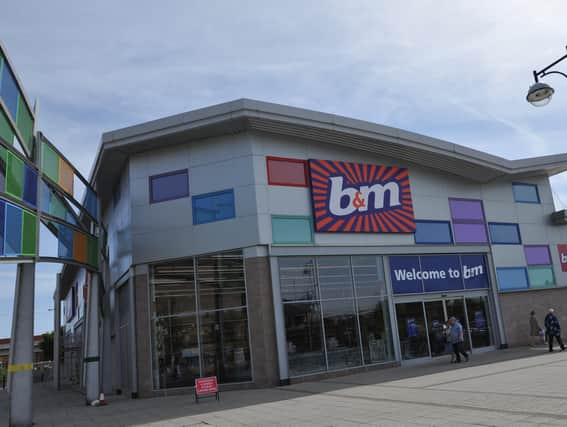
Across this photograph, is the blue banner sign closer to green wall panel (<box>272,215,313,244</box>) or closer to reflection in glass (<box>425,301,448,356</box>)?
reflection in glass (<box>425,301,448,356</box>)

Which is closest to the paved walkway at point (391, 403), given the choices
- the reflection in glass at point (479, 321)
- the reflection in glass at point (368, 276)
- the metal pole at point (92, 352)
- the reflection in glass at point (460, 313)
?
the metal pole at point (92, 352)

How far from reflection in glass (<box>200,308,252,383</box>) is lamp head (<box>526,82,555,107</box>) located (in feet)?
33.3

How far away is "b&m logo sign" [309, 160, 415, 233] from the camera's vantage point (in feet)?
59.9

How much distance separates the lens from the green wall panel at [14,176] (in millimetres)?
11805

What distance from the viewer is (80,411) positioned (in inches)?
595

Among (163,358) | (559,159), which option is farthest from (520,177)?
(163,358)

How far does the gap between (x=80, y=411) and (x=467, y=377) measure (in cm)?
1100

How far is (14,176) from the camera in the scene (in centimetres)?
1206

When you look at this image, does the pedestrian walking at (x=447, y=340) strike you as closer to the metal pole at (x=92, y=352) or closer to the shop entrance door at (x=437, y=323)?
the shop entrance door at (x=437, y=323)

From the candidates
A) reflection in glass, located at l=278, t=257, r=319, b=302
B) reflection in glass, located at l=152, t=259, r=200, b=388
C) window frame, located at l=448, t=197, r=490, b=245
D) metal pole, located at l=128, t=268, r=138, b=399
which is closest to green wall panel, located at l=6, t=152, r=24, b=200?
metal pole, located at l=128, t=268, r=138, b=399

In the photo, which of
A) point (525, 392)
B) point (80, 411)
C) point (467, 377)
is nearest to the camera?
point (525, 392)

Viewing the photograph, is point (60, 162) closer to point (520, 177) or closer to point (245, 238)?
point (245, 238)

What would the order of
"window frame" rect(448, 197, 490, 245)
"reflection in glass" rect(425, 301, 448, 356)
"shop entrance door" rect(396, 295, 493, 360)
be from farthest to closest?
1. "window frame" rect(448, 197, 490, 245)
2. "reflection in glass" rect(425, 301, 448, 356)
3. "shop entrance door" rect(396, 295, 493, 360)

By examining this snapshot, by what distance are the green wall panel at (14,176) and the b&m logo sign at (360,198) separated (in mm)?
Answer: 9286
